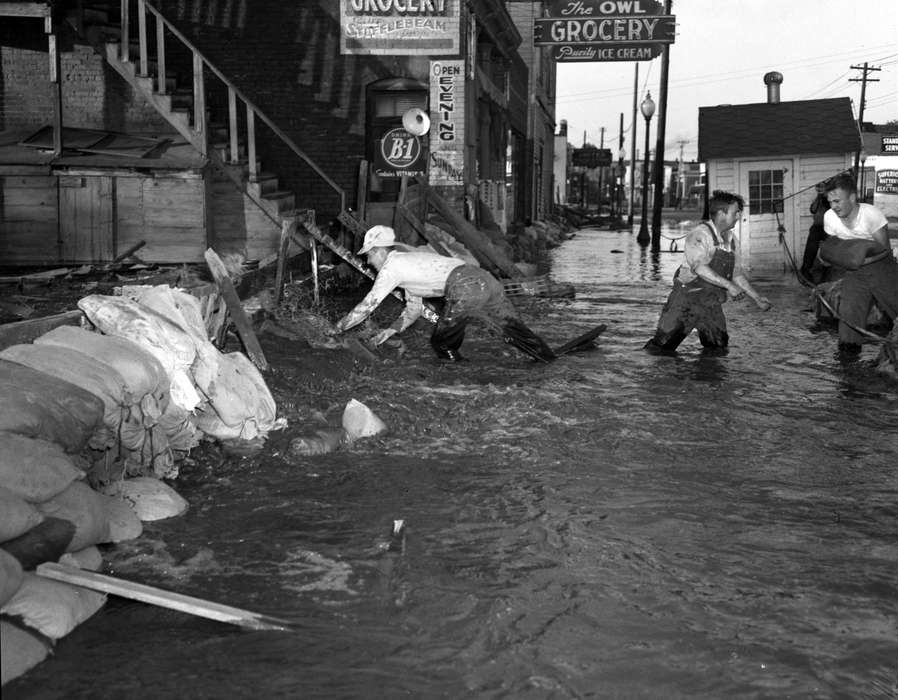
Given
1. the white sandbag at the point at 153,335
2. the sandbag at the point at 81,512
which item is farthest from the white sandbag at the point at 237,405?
the sandbag at the point at 81,512

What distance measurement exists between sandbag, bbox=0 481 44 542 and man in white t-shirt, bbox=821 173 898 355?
812 cm

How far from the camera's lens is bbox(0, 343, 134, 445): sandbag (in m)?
5.71

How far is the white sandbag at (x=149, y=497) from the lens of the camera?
19.5 feet

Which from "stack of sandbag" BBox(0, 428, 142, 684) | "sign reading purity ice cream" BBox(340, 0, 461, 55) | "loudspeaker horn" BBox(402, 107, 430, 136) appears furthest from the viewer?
"loudspeaker horn" BBox(402, 107, 430, 136)

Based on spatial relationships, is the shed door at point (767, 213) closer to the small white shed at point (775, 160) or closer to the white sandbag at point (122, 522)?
the small white shed at point (775, 160)

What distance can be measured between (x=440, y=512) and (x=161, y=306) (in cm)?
237

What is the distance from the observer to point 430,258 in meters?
10.1

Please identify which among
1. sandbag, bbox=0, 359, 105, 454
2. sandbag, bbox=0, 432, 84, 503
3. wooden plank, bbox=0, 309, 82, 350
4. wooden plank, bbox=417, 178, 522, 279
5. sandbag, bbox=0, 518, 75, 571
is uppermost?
wooden plank, bbox=417, 178, 522, 279

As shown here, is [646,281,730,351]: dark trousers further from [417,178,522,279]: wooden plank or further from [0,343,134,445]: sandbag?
[0,343,134,445]: sandbag

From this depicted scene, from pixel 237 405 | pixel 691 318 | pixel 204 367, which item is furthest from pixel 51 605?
pixel 691 318

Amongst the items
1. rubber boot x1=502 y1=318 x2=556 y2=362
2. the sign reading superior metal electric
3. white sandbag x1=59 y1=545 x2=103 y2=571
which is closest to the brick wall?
the sign reading superior metal electric

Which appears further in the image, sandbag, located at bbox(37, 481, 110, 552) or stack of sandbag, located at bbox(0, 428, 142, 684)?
sandbag, located at bbox(37, 481, 110, 552)

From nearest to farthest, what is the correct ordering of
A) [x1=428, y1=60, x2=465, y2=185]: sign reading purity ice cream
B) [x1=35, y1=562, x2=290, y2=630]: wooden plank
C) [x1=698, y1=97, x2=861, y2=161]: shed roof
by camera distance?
[x1=35, y1=562, x2=290, y2=630]: wooden plank, [x1=428, y1=60, x2=465, y2=185]: sign reading purity ice cream, [x1=698, y1=97, x2=861, y2=161]: shed roof

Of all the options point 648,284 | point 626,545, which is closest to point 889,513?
point 626,545
